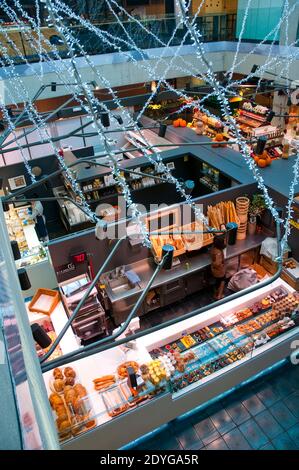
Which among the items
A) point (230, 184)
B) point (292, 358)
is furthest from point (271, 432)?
→ point (230, 184)

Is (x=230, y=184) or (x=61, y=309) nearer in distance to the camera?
(x=61, y=309)

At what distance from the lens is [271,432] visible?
4.81 m

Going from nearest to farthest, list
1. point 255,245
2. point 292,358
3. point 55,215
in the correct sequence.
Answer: point 292,358 → point 255,245 → point 55,215

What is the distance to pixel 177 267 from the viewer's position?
6.43 meters

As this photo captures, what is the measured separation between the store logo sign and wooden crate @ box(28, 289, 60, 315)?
3.63m

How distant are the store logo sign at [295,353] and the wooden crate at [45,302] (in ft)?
11.9

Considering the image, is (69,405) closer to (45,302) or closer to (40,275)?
(45,302)

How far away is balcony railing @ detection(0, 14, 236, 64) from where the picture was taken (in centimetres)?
1105

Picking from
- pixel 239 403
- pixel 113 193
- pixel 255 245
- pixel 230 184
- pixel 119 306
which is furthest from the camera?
pixel 113 193

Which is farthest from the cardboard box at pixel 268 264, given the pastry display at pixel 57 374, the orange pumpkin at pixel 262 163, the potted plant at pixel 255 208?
the pastry display at pixel 57 374

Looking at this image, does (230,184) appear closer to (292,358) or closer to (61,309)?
(292,358)

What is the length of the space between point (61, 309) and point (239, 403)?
9.79 ft

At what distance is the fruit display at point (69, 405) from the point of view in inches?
158
